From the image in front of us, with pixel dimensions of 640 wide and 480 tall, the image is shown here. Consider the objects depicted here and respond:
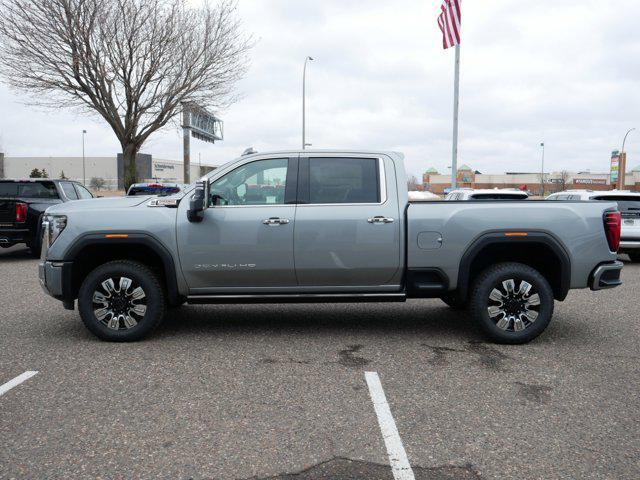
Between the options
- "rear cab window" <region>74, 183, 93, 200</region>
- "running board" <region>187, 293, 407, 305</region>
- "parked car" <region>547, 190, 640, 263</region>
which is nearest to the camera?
"running board" <region>187, 293, 407, 305</region>

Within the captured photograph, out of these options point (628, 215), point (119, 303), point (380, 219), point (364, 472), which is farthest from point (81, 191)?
point (364, 472)

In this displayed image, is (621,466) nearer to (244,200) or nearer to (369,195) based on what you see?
(369,195)

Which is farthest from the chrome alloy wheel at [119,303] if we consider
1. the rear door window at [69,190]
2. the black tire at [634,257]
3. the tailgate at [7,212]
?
the black tire at [634,257]

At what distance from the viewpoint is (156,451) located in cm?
330

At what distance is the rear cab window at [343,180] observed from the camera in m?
5.68

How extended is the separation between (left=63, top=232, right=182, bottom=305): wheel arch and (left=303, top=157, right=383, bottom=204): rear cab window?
5.07ft

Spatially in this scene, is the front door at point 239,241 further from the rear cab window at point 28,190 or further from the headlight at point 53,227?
the rear cab window at point 28,190

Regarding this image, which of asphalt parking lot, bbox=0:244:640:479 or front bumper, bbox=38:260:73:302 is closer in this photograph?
asphalt parking lot, bbox=0:244:640:479

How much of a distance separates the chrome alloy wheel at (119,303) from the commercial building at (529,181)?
9351cm

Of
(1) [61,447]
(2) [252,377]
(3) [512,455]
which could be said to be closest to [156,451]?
(1) [61,447]

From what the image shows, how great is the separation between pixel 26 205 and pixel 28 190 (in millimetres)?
862

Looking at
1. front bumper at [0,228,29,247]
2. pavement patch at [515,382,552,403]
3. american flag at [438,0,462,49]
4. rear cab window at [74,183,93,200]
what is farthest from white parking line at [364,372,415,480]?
american flag at [438,0,462,49]

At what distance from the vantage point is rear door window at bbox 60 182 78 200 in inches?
513

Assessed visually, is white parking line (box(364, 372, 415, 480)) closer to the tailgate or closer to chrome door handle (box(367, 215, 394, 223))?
chrome door handle (box(367, 215, 394, 223))
